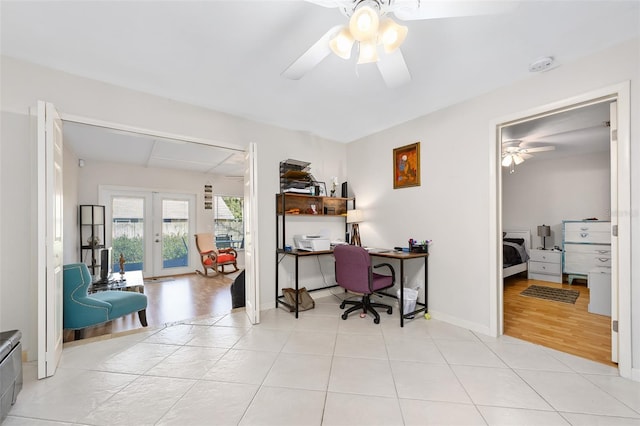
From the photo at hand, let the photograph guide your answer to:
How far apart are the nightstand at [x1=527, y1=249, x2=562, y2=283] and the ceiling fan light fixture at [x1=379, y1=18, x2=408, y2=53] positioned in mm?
5570

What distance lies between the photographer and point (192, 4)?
1.59 metres

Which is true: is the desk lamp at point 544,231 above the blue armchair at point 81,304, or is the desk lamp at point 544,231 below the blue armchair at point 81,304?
above

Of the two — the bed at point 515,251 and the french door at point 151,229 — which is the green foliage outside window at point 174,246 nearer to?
the french door at point 151,229

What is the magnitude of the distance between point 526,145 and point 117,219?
25.9 feet

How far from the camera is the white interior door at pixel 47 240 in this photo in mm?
1851

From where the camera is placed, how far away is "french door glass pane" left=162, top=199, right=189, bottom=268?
20.0 ft

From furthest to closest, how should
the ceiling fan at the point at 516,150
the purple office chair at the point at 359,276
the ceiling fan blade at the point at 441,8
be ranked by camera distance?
the ceiling fan at the point at 516,150 < the purple office chair at the point at 359,276 < the ceiling fan blade at the point at 441,8

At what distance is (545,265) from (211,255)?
22.2 feet

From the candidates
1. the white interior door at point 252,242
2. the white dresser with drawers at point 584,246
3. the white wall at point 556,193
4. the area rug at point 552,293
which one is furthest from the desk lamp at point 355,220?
the white wall at point 556,193

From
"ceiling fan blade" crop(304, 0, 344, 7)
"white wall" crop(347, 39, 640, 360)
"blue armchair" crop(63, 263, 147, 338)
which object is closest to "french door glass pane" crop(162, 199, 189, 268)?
"blue armchair" crop(63, 263, 147, 338)

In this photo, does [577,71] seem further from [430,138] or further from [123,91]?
[123,91]

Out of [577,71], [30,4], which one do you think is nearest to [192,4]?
[30,4]

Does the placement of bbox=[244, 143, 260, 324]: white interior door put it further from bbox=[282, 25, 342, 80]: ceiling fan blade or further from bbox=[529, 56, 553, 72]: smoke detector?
bbox=[529, 56, 553, 72]: smoke detector

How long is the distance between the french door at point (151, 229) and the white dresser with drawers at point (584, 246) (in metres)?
7.71
